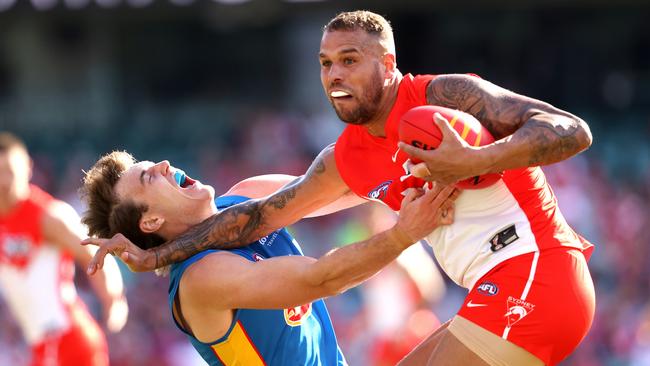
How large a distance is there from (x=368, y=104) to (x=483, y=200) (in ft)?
2.25

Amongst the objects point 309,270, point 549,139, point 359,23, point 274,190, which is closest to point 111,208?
point 274,190

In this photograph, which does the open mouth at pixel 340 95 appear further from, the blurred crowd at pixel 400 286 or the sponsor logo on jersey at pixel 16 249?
the blurred crowd at pixel 400 286

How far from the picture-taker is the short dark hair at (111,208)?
557 centimetres

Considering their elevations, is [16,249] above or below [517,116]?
below

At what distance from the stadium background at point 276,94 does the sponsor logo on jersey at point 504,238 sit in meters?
6.13

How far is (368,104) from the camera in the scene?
5090mm

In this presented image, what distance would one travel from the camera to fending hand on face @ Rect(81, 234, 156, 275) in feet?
17.4

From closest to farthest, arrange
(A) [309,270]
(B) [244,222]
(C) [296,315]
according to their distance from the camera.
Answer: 1. (A) [309,270]
2. (C) [296,315]
3. (B) [244,222]

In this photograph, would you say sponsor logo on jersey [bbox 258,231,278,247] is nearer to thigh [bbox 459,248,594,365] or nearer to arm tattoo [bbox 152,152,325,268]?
arm tattoo [bbox 152,152,325,268]

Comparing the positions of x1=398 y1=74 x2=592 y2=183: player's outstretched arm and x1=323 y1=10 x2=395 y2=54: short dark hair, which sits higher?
x1=323 y1=10 x2=395 y2=54: short dark hair

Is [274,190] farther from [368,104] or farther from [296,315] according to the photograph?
[368,104]

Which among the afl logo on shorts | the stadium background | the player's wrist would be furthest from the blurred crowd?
the player's wrist

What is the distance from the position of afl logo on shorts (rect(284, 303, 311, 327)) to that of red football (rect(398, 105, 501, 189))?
1.22m

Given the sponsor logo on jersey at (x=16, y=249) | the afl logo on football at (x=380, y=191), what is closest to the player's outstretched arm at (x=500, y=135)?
the afl logo on football at (x=380, y=191)
